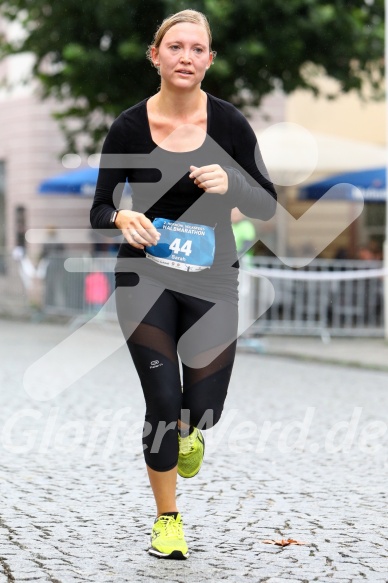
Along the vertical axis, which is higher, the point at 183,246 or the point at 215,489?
the point at 183,246

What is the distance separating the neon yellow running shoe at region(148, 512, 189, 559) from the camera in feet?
14.2

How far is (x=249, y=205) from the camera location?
4457 millimetres

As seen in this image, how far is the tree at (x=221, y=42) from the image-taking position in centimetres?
1625

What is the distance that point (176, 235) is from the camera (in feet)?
14.2

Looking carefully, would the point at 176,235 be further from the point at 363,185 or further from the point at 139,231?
the point at 363,185

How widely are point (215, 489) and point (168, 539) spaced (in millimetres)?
1494

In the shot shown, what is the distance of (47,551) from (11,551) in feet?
0.41

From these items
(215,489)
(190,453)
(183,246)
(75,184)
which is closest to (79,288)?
(75,184)

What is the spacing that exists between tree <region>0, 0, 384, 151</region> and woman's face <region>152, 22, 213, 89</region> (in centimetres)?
1173

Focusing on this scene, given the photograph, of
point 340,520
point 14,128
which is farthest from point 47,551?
point 14,128

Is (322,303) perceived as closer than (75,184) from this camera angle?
Yes

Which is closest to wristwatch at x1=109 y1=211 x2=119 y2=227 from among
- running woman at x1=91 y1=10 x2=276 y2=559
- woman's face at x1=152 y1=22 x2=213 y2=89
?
running woman at x1=91 y1=10 x2=276 y2=559

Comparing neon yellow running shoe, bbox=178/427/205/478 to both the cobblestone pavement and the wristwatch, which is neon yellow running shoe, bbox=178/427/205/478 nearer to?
the cobblestone pavement

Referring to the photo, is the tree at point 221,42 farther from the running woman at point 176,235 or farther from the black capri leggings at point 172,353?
the black capri leggings at point 172,353
